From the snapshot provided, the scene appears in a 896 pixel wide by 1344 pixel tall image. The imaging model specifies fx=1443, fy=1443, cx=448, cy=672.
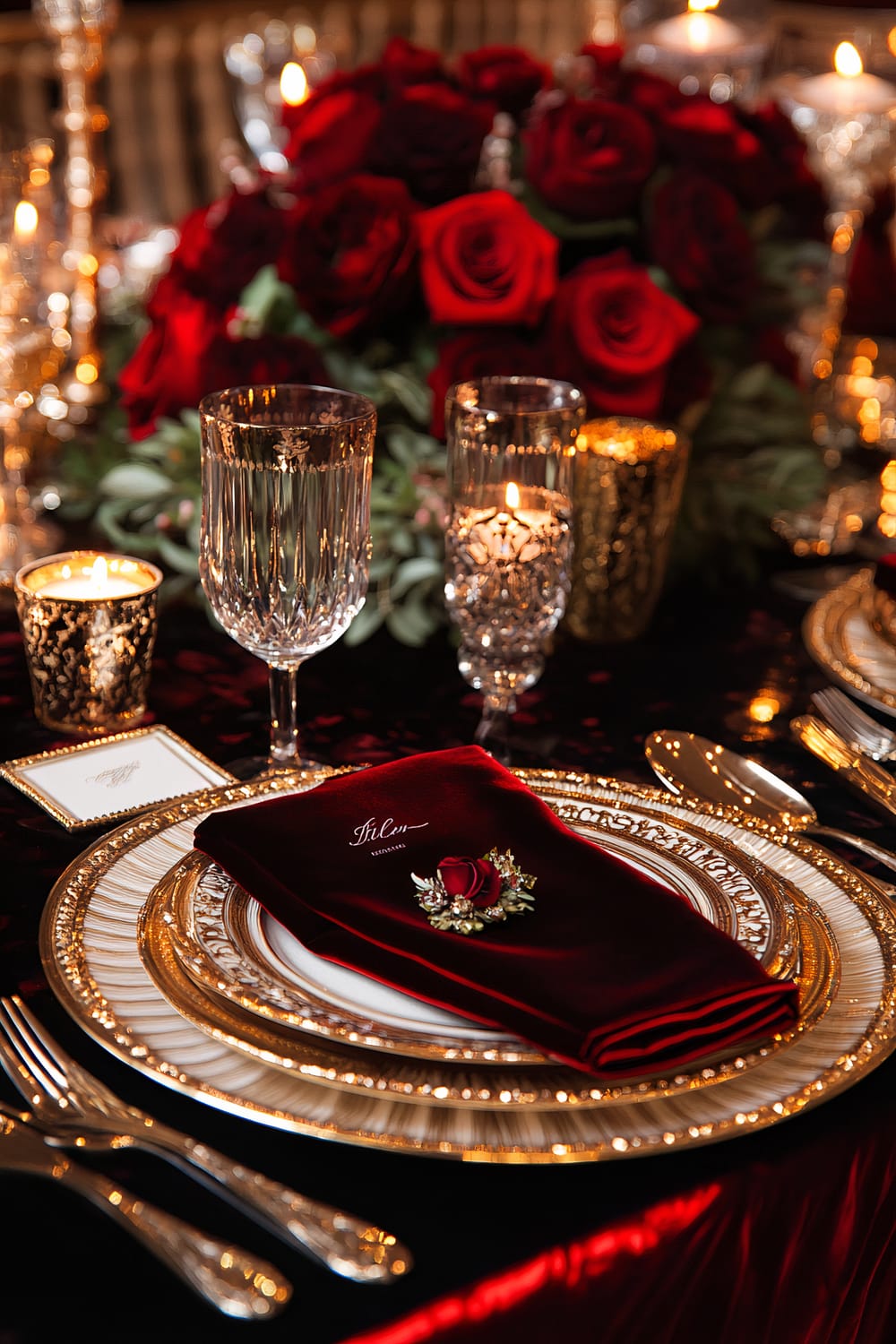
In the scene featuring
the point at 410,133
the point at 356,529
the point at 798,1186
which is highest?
the point at 410,133

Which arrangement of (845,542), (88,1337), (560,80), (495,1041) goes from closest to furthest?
(88,1337)
(495,1041)
(845,542)
(560,80)

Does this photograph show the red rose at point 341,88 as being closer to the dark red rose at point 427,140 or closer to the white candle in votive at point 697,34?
the dark red rose at point 427,140

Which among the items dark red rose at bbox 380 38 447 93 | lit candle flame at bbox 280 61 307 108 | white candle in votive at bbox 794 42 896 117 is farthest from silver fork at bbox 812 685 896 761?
lit candle flame at bbox 280 61 307 108

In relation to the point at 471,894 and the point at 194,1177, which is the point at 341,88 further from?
the point at 194,1177

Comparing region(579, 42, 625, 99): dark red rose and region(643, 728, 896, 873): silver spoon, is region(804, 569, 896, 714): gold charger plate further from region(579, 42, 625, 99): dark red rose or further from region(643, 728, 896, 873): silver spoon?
region(579, 42, 625, 99): dark red rose

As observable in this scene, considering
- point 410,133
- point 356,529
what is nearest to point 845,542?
point 410,133

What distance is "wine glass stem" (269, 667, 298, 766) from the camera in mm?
862

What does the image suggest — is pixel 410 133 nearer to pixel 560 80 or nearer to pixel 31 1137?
pixel 560 80

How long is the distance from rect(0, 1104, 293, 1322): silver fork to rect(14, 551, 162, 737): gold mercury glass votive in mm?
411

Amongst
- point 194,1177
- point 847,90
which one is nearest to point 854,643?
point 194,1177

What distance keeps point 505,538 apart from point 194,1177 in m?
0.48

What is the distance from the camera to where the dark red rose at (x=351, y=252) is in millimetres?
1072

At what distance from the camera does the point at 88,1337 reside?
1.49ft

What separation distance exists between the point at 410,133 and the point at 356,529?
460mm
